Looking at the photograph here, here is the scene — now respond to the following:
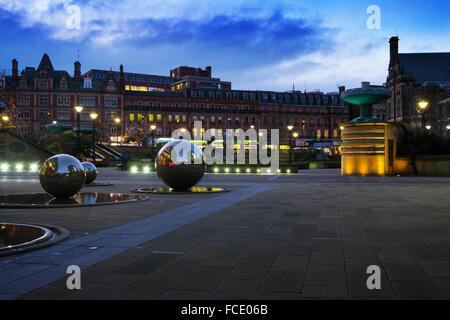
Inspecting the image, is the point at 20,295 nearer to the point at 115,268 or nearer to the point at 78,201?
the point at 115,268

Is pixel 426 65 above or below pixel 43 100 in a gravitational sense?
above

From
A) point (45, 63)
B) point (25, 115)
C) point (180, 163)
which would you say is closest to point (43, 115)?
point (25, 115)

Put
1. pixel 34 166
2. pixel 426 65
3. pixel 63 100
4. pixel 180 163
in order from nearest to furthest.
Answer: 1. pixel 180 163
2. pixel 34 166
3. pixel 63 100
4. pixel 426 65

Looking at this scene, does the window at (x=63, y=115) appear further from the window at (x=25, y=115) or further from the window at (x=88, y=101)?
the window at (x=25, y=115)

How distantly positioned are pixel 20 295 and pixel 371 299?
3.56 metres

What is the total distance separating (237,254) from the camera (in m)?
6.41

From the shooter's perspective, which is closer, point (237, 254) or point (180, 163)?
point (237, 254)

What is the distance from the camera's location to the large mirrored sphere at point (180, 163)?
54.6ft

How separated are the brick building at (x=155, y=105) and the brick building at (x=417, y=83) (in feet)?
50.1

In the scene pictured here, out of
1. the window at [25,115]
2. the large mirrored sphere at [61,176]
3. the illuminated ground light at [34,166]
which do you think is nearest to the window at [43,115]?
the window at [25,115]

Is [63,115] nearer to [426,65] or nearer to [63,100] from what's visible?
[63,100]

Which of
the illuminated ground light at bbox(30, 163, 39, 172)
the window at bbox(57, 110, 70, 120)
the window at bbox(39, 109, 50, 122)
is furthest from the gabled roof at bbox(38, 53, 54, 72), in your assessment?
the illuminated ground light at bbox(30, 163, 39, 172)

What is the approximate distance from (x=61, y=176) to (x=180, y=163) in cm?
453

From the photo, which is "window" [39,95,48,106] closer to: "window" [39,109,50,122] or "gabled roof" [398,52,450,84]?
"window" [39,109,50,122]
